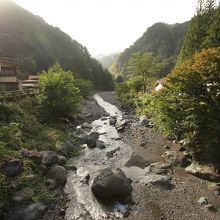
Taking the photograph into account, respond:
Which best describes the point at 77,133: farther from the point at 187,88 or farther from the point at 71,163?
the point at 187,88

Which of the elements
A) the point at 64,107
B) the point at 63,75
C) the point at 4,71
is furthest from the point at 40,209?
the point at 4,71

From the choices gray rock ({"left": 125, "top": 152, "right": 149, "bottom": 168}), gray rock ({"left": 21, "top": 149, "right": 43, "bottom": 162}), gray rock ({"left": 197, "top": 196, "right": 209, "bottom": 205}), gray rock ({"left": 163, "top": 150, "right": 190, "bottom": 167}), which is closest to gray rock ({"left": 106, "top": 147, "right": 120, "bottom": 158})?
gray rock ({"left": 125, "top": 152, "right": 149, "bottom": 168})

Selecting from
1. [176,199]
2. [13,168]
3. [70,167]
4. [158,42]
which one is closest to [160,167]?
[176,199]

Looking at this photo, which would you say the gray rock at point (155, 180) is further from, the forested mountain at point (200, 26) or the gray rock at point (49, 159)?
the forested mountain at point (200, 26)

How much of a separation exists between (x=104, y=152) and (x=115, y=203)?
9.32 metres

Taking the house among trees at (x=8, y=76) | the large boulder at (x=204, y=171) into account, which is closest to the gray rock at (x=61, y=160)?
the large boulder at (x=204, y=171)

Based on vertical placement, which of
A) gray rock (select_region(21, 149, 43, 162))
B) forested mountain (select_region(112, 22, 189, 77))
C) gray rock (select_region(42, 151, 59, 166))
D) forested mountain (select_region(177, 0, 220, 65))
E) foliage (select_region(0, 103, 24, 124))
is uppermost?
forested mountain (select_region(112, 22, 189, 77))

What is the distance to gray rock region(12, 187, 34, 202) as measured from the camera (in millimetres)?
13052

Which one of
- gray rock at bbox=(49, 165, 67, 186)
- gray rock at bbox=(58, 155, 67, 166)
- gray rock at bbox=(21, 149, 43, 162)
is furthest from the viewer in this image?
gray rock at bbox=(58, 155, 67, 166)

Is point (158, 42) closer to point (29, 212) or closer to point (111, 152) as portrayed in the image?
point (111, 152)

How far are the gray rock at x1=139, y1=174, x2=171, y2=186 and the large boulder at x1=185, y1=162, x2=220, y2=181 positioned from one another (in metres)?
2.00

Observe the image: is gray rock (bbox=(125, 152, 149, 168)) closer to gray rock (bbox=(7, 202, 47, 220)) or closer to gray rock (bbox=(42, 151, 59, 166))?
gray rock (bbox=(42, 151, 59, 166))

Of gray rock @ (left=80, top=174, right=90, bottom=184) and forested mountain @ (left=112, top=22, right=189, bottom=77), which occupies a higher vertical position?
forested mountain @ (left=112, top=22, right=189, bottom=77)

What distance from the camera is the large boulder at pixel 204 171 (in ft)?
50.7
